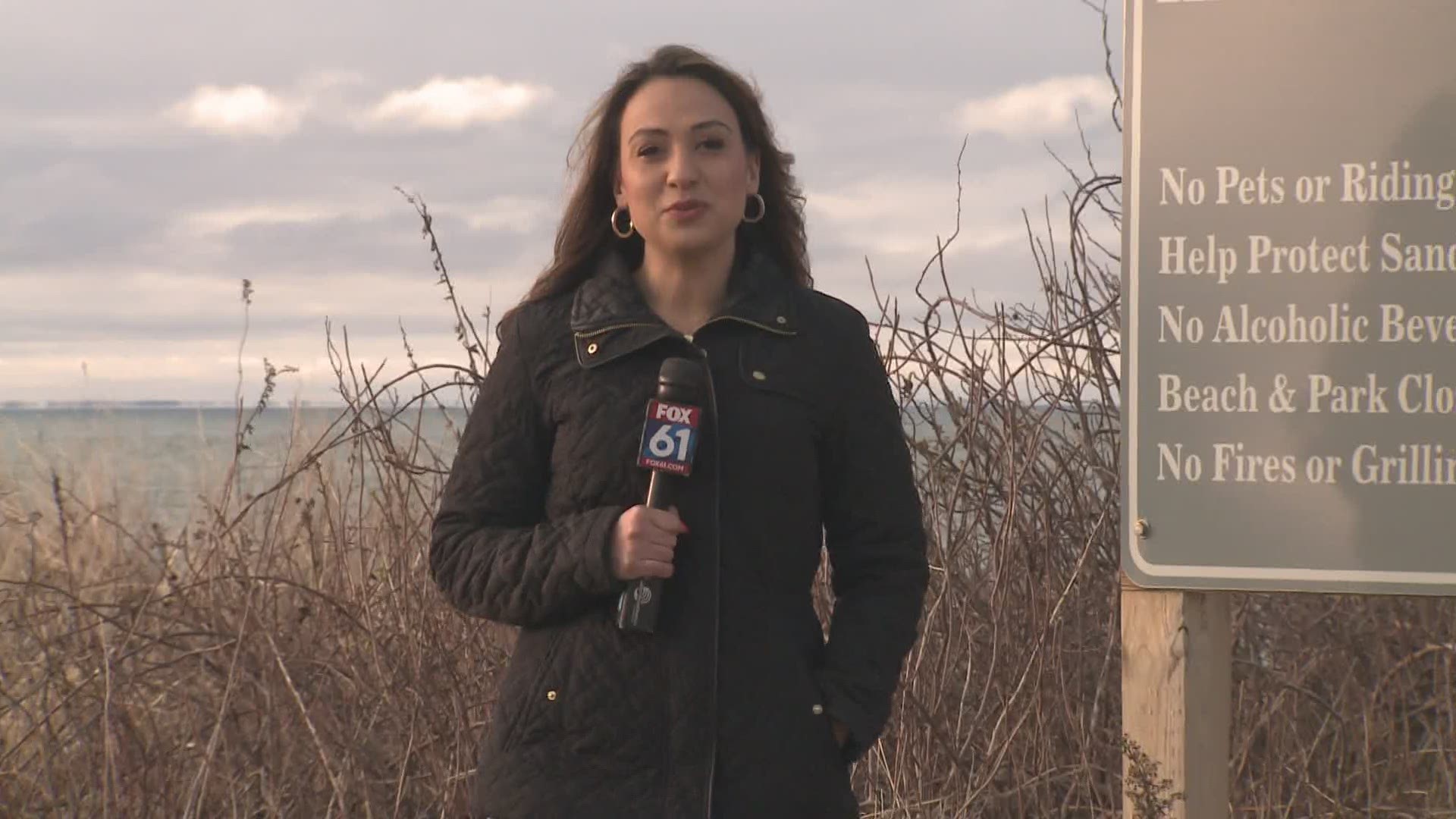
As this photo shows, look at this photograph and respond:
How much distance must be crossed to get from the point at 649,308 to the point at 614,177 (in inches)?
12.4

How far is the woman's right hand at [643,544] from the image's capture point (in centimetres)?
215

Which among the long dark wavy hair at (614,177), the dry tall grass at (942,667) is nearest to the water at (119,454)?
the dry tall grass at (942,667)

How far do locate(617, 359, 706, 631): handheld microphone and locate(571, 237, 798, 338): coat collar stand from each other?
166 mm

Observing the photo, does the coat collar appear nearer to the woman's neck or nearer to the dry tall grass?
the woman's neck

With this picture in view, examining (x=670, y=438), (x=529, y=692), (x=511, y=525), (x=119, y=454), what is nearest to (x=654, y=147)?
(x=670, y=438)

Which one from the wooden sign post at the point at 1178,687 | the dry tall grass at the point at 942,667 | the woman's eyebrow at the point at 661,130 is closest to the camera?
the woman's eyebrow at the point at 661,130

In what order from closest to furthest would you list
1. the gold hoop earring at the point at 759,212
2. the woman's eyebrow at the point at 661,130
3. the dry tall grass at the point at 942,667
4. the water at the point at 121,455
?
1. the woman's eyebrow at the point at 661,130
2. the gold hoop earring at the point at 759,212
3. the dry tall grass at the point at 942,667
4. the water at the point at 121,455

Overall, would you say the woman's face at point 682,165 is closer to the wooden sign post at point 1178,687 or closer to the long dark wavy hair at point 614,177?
the long dark wavy hair at point 614,177

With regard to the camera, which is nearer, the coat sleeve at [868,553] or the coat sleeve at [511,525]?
the coat sleeve at [511,525]

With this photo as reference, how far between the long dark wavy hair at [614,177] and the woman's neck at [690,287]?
153 mm

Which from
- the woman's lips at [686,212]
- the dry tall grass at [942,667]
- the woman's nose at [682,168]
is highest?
the woman's nose at [682,168]

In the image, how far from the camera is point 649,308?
7.87 ft

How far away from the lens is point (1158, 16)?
10.1 ft

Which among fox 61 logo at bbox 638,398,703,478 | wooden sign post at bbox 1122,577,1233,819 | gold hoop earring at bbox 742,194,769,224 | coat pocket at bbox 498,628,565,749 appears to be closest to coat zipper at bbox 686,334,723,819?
fox 61 logo at bbox 638,398,703,478
